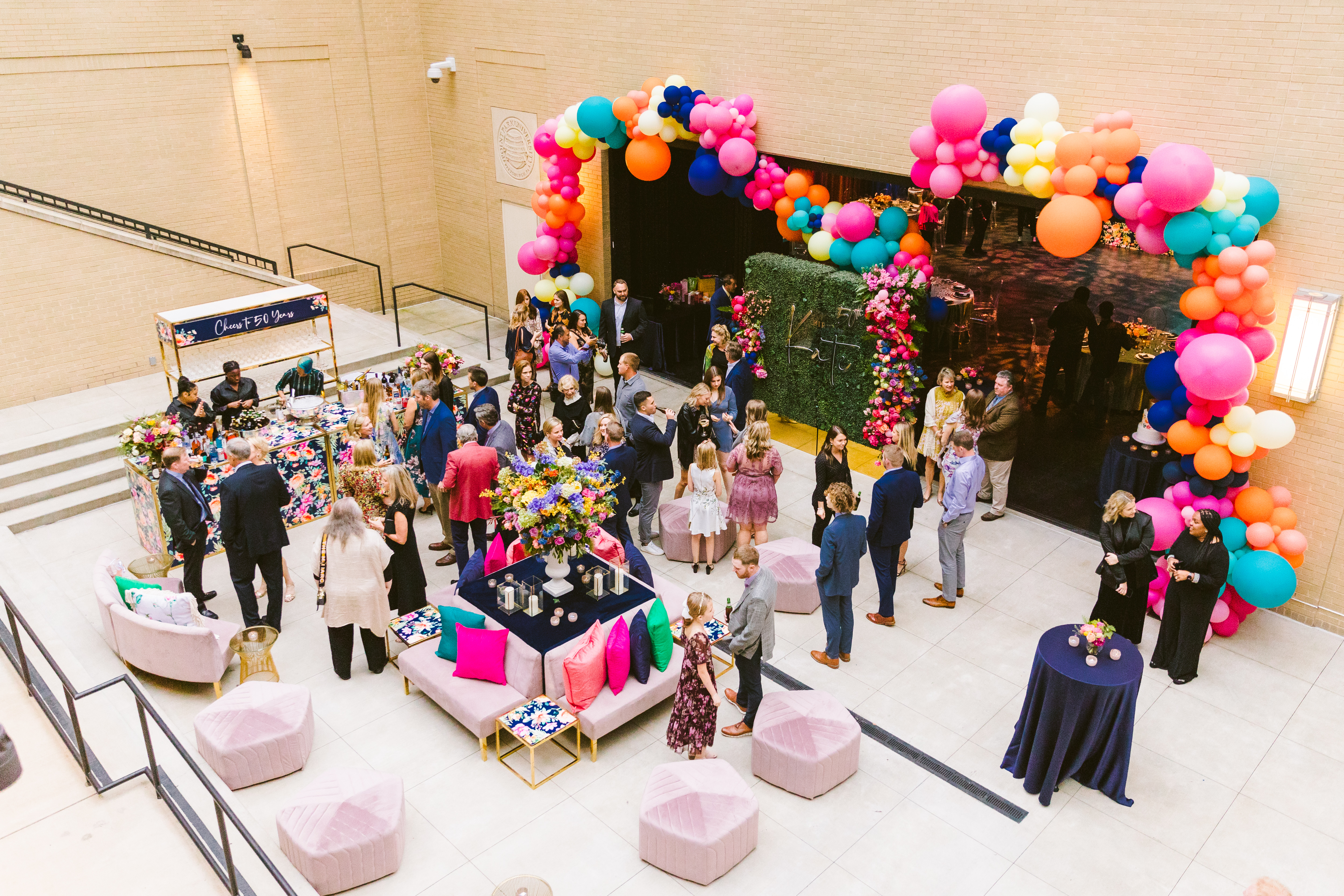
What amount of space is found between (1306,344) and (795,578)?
15.3 feet

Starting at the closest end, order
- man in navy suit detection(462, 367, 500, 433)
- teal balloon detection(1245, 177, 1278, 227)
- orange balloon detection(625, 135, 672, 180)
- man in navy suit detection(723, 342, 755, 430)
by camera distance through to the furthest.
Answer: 1. teal balloon detection(1245, 177, 1278, 227)
2. man in navy suit detection(462, 367, 500, 433)
3. man in navy suit detection(723, 342, 755, 430)
4. orange balloon detection(625, 135, 672, 180)

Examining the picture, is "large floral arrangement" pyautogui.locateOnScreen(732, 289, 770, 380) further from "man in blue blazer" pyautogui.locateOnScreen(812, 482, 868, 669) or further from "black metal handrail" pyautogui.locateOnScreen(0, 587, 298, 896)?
"black metal handrail" pyautogui.locateOnScreen(0, 587, 298, 896)

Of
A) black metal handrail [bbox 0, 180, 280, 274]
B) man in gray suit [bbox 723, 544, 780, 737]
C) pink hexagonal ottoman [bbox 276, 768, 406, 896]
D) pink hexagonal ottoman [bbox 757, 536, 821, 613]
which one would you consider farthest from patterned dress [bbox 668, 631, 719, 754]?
black metal handrail [bbox 0, 180, 280, 274]

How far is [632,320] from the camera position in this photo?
45.1 feet

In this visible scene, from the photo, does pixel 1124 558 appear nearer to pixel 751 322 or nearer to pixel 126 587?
pixel 751 322

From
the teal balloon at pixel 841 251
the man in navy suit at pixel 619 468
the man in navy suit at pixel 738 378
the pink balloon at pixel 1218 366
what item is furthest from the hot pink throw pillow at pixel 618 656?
the teal balloon at pixel 841 251

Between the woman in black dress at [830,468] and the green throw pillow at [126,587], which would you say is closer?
the green throw pillow at [126,587]

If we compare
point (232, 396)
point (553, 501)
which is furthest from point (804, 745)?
point (232, 396)

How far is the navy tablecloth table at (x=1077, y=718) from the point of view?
687 cm

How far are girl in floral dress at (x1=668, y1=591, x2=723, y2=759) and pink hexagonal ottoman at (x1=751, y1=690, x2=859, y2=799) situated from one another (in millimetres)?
365

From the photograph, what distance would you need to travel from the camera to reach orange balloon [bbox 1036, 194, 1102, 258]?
28.7 feet

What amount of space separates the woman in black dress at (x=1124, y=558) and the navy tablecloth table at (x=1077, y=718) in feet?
3.09

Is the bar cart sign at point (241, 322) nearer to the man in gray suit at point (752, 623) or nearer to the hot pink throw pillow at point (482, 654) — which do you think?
the hot pink throw pillow at point (482, 654)

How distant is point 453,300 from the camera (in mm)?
18062
